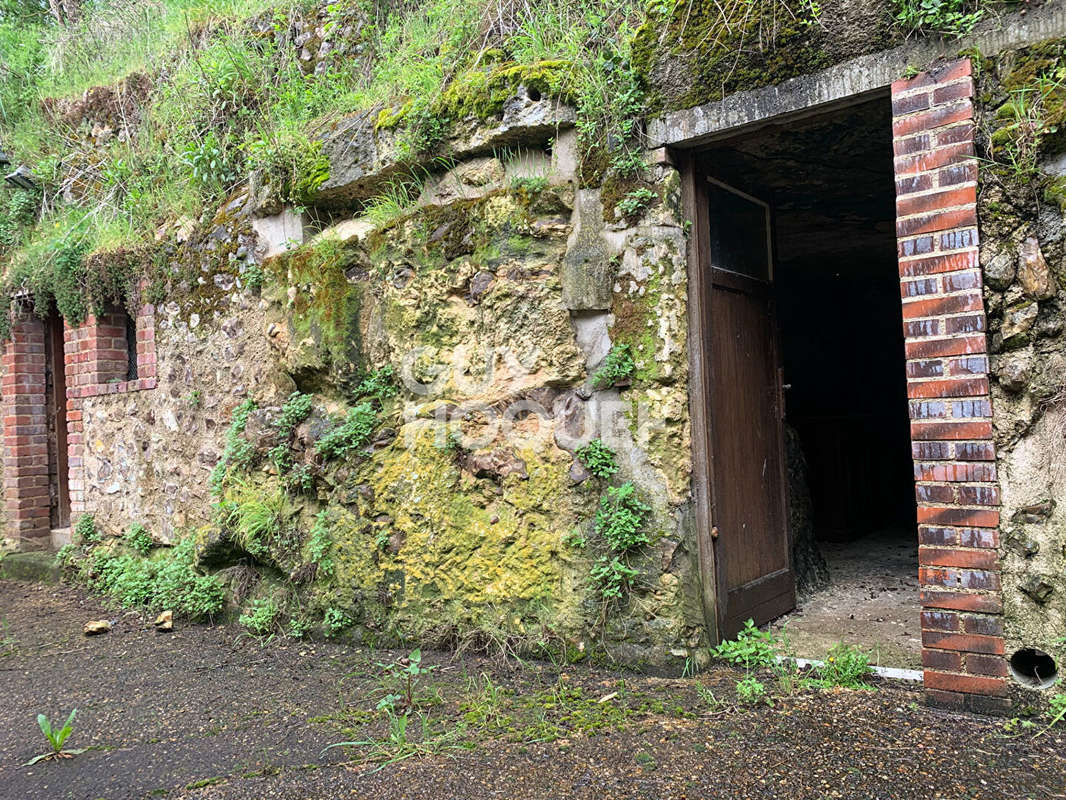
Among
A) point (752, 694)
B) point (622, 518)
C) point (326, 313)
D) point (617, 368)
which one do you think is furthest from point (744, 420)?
point (326, 313)

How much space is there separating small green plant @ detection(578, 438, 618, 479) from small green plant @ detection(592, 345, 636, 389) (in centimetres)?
31

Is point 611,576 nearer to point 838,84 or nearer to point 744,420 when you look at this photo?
point 744,420

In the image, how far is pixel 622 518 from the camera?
3867 millimetres

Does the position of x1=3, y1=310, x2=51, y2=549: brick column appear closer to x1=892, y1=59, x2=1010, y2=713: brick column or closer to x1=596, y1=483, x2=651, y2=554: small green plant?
x1=596, y1=483, x2=651, y2=554: small green plant

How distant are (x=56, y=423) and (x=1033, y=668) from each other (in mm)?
8083

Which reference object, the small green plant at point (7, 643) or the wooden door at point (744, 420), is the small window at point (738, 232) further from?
the small green plant at point (7, 643)

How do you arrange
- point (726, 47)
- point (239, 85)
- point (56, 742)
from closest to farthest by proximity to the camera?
point (56, 742) < point (726, 47) < point (239, 85)

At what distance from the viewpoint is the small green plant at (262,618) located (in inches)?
199

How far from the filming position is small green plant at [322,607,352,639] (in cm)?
477

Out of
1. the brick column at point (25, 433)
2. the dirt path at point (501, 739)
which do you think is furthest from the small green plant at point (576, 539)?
the brick column at point (25, 433)

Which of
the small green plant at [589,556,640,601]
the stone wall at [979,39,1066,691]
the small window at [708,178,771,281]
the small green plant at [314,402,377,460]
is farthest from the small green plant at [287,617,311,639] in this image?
the stone wall at [979,39,1066,691]

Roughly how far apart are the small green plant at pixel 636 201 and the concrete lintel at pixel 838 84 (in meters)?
0.24

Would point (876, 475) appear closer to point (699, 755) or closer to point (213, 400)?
point (699, 755)

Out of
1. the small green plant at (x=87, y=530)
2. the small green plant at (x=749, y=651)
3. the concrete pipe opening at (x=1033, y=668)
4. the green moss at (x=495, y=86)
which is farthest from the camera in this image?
the small green plant at (x=87, y=530)
